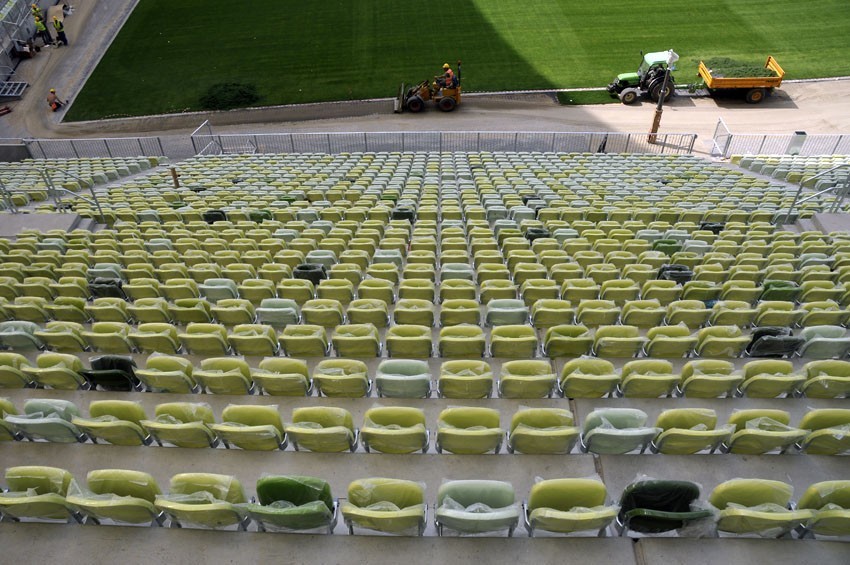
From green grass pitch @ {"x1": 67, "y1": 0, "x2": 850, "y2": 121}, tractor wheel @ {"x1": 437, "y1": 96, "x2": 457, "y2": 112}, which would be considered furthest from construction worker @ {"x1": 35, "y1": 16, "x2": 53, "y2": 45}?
tractor wheel @ {"x1": 437, "y1": 96, "x2": 457, "y2": 112}

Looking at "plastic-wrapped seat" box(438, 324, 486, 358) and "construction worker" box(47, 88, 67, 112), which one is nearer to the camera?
"plastic-wrapped seat" box(438, 324, 486, 358)

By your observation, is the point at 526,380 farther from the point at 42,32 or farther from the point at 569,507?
the point at 42,32

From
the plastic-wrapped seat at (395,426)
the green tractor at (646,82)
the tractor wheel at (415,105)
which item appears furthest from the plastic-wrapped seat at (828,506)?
the green tractor at (646,82)

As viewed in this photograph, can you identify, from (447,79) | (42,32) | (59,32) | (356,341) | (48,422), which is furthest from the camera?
(42,32)

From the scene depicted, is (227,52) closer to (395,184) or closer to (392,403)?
(395,184)

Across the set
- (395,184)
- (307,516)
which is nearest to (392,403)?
(307,516)

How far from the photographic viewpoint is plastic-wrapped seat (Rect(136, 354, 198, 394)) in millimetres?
5559

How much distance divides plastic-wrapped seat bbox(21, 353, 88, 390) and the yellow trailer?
1065 inches

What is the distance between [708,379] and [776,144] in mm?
19893

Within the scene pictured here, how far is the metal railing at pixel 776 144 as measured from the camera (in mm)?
18844

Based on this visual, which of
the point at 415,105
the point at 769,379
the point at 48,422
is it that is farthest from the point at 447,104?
the point at 48,422

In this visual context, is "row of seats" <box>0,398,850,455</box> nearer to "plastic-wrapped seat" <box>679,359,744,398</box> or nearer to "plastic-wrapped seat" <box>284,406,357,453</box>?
"plastic-wrapped seat" <box>284,406,357,453</box>

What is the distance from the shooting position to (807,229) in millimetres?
10266

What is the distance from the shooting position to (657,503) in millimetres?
4125
